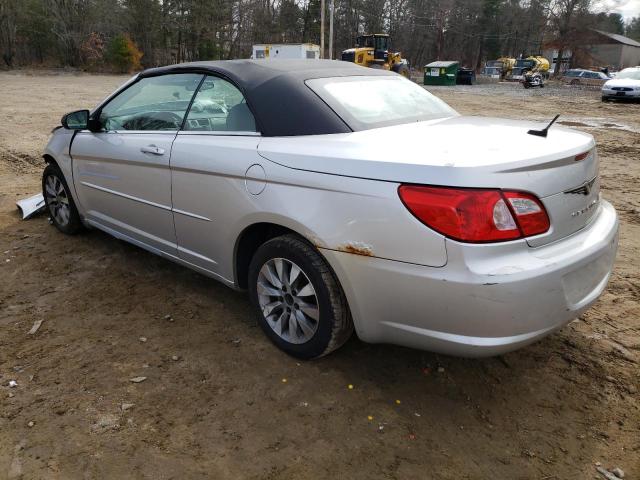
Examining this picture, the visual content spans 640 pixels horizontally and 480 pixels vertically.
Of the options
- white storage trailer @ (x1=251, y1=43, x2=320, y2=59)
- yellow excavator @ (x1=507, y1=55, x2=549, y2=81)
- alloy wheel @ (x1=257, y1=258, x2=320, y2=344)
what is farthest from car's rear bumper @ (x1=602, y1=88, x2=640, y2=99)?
alloy wheel @ (x1=257, y1=258, x2=320, y2=344)

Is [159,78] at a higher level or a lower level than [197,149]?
higher

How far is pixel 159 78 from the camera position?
378 centimetres

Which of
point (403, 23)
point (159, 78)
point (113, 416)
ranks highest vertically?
→ point (403, 23)

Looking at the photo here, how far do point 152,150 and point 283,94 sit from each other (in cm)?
106

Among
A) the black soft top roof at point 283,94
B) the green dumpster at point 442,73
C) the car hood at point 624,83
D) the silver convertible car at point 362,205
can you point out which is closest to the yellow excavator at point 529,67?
the green dumpster at point 442,73

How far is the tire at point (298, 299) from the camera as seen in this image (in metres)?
2.60

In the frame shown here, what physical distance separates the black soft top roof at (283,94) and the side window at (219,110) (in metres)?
0.06

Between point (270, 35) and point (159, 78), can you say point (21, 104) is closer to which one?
point (159, 78)

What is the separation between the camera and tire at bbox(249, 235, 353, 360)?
102 inches

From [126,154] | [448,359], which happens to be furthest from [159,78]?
[448,359]

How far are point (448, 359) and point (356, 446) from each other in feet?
2.93

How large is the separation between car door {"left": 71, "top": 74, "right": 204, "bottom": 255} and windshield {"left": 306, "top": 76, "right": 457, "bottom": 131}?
948mm

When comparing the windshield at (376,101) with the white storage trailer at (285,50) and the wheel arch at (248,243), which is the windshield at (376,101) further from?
the white storage trailer at (285,50)

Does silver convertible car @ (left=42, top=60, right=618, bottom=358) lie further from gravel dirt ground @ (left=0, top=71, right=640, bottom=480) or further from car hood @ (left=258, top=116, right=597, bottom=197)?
gravel dirt ground @ (left=0, top=71, right=640, bottom=480)
